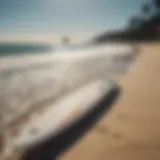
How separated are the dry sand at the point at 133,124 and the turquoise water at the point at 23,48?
0.97 feet

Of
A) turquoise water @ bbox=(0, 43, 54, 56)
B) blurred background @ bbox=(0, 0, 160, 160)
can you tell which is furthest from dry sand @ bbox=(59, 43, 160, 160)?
turquoise water @ bbox=(0, 43, 54, 56)

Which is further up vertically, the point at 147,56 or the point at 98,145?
the point at 147,56

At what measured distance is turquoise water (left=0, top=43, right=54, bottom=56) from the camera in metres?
1.05

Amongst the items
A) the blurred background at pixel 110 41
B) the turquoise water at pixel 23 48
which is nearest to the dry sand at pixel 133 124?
the blurred background at pixel 110 41

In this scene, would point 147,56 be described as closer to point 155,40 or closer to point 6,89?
point 155,40

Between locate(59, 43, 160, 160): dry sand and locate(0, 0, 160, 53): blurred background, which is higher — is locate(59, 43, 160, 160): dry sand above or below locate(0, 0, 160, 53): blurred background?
below

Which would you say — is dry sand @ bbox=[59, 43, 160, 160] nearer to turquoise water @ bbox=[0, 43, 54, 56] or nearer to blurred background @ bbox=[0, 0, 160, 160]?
blurred background @ bbox=[0, 0, 160, 160]

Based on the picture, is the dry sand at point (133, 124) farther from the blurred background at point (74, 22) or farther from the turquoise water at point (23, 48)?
the turquoise water at point (23, 48)

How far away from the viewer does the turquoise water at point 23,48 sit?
1.05 metres

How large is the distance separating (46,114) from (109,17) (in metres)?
0.41

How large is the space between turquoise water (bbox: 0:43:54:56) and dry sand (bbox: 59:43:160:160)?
0.97 feet

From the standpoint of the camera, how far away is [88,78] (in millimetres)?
1057

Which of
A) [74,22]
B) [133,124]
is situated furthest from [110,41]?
[133,124]

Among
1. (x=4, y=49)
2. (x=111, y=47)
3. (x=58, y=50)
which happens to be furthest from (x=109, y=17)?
(x=4, y=49)
